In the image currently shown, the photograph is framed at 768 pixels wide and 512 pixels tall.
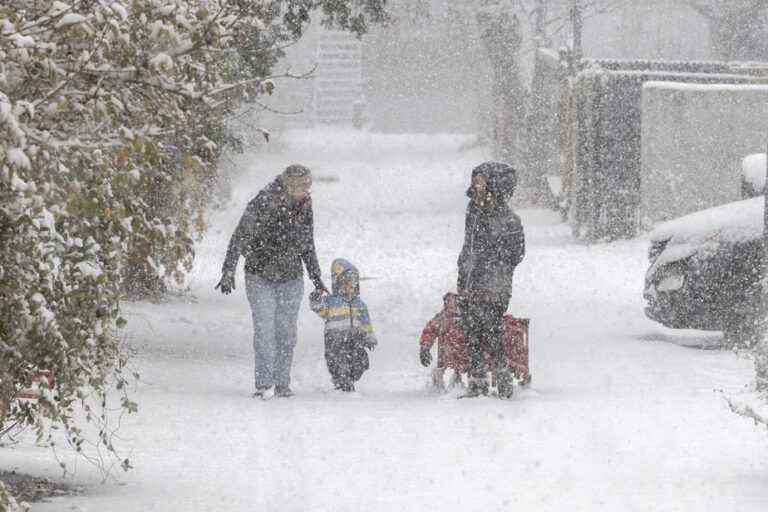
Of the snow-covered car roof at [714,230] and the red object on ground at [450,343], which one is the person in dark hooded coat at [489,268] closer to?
the red object on ground at [450,343]

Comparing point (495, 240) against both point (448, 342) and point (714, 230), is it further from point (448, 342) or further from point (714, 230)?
point (714, 230)

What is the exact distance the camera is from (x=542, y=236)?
25781mm

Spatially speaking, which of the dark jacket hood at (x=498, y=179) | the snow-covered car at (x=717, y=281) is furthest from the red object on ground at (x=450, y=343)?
the snow-covered car at (x=717, y=281)

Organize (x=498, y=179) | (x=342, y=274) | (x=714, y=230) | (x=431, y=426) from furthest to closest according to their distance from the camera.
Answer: (x=714, y=230) → (x=342, y=274) → (x=498, y=179) → (x=431, y=426)

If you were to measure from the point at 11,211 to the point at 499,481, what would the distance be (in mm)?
3279

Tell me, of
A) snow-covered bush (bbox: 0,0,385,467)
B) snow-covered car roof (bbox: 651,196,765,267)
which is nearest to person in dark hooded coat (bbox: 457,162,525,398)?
snow-covered car roof (bbox: 651,196,765,267)

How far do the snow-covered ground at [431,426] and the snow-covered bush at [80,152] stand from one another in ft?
4.93

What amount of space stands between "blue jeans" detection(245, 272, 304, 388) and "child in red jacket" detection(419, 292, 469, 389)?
931mm

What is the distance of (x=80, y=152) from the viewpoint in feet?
17.9

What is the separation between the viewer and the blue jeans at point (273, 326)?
11.2 meters

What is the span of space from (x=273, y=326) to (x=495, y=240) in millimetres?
1673

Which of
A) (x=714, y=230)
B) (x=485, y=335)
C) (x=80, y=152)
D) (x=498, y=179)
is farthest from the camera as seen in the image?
(x=714, y=230)

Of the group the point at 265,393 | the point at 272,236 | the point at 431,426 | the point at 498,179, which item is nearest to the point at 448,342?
the point at 498,179

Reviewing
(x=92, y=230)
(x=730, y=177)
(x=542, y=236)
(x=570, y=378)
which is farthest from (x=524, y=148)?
(x=92, y=230)
